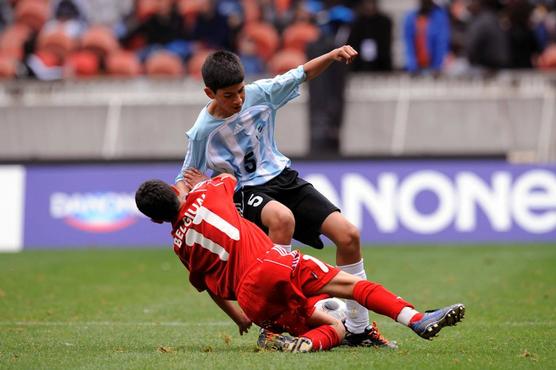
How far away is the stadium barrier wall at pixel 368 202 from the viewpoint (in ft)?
54.7

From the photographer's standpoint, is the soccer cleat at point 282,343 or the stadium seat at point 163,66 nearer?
the soccer cleat at point 282,343

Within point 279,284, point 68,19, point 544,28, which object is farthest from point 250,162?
point 68,19

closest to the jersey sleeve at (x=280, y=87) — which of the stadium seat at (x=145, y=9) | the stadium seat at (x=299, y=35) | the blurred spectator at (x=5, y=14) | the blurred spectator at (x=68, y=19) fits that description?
the stadium seat at (x=299, y=35)

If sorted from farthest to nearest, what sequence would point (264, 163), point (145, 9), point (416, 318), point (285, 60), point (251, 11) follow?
point (145, 9)
point (251, 11)
point (285, 60)
point (264, 163)
point (416, 318)

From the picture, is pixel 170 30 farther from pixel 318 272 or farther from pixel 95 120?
pixel 318 272

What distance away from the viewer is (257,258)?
307 inches

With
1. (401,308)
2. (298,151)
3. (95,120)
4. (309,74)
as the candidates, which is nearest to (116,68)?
(95,120)

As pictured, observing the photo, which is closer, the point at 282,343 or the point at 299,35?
the point at 282,343

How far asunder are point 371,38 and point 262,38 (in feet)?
7.11

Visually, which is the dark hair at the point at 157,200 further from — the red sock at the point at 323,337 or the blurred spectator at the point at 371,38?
the blurred spectator at the point at 371,38

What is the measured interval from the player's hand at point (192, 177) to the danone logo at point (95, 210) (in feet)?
28.5

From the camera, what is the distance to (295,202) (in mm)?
8641

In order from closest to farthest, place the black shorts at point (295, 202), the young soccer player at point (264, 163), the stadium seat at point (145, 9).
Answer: the young soccer player at point (264, 163) < the black shorts at point (295, 202) < the stadium seat at point (145, 9)

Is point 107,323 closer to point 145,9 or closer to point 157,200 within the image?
point 157,200
